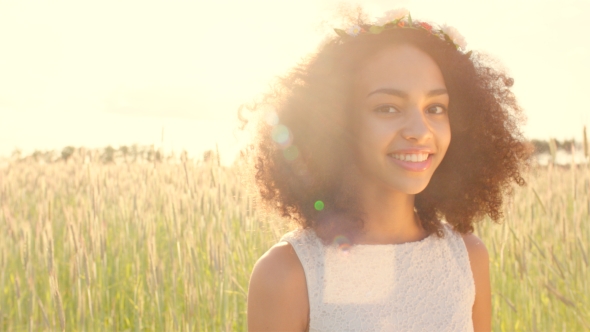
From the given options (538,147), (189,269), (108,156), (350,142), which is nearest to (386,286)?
(350,142)

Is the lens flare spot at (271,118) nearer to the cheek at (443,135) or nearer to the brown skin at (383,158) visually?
the brown skin at (383,158)

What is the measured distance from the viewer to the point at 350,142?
1428 mm

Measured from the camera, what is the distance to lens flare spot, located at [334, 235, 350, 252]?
1.40m

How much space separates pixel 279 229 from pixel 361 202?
0.73m

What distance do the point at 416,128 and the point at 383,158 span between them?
104mm

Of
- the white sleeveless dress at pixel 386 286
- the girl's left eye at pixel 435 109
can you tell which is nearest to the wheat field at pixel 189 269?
the white sleeveless dress at pixel 386 286

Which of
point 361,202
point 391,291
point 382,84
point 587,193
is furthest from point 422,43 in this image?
point 587,193

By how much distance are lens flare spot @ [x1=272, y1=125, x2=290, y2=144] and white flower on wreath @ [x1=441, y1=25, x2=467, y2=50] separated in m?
0.52

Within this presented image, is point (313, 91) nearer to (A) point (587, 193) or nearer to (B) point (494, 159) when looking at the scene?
(B) point (494, 159)

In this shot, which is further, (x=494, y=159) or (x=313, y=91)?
(x=494, y=159)

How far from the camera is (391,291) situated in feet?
4.66

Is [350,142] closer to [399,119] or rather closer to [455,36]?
[399,119]

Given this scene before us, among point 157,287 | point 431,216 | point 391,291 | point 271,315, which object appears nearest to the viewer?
point 271,315

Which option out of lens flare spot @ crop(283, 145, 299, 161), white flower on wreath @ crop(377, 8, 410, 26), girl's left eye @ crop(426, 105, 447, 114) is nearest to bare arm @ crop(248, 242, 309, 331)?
lens flare spot @ crop(283, 145, 299, 161)
